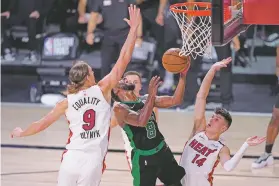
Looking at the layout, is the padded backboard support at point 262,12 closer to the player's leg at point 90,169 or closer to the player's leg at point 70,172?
the player's leg at point 90,169

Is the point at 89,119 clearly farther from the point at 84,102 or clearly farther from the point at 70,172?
the point at 70,172

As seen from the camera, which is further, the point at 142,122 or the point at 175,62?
the point at 175,62

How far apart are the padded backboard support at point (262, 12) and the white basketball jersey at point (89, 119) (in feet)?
4.33

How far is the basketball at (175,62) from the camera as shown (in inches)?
255

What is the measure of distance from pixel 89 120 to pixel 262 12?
5.22 feet

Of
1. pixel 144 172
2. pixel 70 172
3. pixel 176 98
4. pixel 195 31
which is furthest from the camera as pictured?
pixel 195 31

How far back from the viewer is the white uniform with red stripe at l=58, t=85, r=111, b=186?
19.4ft

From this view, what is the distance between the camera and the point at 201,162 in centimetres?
646

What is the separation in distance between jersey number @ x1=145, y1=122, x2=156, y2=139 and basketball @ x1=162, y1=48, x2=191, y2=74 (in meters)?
0.50

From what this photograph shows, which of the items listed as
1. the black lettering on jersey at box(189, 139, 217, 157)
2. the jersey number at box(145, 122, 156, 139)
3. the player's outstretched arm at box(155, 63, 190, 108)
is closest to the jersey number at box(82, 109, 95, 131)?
the jersey number at box(145, 122, 156, 139)

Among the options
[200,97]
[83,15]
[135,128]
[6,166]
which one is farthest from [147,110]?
[83,15]

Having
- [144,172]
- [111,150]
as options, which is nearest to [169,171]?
[144,172]

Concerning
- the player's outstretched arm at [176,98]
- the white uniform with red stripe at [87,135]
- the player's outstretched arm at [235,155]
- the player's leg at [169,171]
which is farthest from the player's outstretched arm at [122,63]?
the player's outstretched arm at [235,155]

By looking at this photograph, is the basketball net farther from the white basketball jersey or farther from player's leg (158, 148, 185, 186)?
the white basketball jersey
